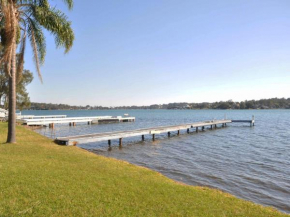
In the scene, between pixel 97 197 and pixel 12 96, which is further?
pixel 12 96

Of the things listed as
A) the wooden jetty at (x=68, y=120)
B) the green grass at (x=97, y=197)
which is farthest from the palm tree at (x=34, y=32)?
the wooden jetty at (x=68, y=120)

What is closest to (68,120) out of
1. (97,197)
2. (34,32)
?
(34,32)

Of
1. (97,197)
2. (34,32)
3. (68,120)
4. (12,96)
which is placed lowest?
(97,197)

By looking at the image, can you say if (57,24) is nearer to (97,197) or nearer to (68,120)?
(97,197)

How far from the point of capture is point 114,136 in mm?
19641

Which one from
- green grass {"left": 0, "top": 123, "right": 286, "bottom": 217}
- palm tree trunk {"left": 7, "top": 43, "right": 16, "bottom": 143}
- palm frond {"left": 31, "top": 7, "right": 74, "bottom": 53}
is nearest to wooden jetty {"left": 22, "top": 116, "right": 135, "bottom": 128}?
palm tree trunk {"left": 7, "top": 43, "right": 16, "bottom": 143}

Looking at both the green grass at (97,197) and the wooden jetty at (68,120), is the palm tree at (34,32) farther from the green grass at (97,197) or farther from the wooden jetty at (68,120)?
the wooden jetty at (68,120)

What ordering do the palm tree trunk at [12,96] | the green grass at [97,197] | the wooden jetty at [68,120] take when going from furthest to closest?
the wooden jetty at [68,120] → the palm tree trunk at [12,96] → the green grass at [97,197]

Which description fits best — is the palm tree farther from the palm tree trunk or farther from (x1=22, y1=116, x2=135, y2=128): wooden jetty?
(x1=22, y1=116, x2=135, y2=128): wooden jetty

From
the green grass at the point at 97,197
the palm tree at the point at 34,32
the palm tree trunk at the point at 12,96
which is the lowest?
the green grass at the point at 97,197

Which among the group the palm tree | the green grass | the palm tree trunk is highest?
the palm tree

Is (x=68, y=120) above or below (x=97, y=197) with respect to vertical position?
above

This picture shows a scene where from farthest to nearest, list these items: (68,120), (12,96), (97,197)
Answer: (68,120), (12,96), (97,197)

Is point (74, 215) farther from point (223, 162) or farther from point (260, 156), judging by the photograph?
point (260, 156)
